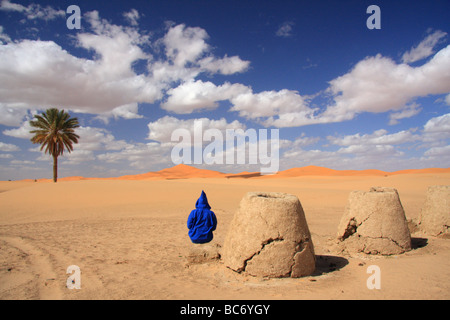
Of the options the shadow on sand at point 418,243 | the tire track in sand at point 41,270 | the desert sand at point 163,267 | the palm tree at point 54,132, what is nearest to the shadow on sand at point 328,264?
the desert sand at point 163,267

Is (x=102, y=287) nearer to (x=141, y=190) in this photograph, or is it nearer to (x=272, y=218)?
(x=272, y=218)

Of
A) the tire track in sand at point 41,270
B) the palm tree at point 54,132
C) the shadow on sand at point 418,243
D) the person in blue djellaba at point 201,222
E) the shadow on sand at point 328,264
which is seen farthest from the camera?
the palm tree at point 54,132

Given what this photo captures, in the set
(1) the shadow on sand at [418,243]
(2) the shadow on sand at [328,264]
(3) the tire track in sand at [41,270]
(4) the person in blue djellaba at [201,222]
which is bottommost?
(3) the tire track in sand at [41,270]

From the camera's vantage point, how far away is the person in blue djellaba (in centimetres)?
639

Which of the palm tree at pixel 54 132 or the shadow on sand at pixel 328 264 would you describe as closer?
the shadow on sand at pixel 328 264

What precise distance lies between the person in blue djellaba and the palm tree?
2670 cm

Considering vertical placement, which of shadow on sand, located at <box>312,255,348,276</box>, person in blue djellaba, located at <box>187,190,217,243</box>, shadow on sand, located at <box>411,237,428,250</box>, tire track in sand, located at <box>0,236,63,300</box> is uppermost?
person in blue djellaba, located at <box>187,190,217,243</box>

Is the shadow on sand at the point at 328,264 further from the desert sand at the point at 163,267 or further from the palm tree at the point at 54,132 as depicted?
the palm tree at the point at 54,132

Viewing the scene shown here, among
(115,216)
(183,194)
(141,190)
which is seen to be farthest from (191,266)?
(141,190)

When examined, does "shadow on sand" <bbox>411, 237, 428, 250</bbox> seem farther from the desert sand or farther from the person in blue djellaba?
the person in blue djellaba

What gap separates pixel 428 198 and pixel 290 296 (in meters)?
6.05

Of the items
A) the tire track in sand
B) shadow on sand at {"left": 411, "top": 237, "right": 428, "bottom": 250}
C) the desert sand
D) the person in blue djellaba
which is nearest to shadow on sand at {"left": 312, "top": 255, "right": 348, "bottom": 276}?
the desert sand

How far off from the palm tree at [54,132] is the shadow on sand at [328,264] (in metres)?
28.9

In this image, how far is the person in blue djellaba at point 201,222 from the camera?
639cm
